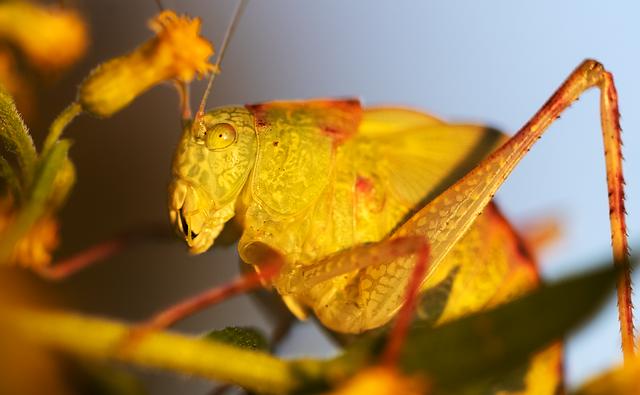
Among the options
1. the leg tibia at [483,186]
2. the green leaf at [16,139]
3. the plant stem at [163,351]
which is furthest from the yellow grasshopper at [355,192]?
the plant stem at [163,351]

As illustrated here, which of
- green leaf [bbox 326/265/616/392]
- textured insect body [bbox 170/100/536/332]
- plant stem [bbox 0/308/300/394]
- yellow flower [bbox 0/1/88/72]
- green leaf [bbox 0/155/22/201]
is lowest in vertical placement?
textured insect body [bbox 170/100/536/332]

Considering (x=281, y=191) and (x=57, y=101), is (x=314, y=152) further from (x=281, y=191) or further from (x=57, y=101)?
(x=57, y=101)

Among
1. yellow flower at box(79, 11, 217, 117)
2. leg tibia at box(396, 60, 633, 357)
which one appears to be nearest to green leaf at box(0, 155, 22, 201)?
yellow flower at box(79, 11, 217, 117)

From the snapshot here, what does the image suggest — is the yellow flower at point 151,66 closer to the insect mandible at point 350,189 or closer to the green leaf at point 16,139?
the green leaf at point 16,139

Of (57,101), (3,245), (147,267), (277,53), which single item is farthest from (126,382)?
(277,53)

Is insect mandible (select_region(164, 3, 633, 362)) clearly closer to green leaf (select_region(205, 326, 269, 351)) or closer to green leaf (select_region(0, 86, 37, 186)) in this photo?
green leaf (select_region(205, 326, 269, 351))

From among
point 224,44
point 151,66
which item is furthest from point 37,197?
point 224,44
